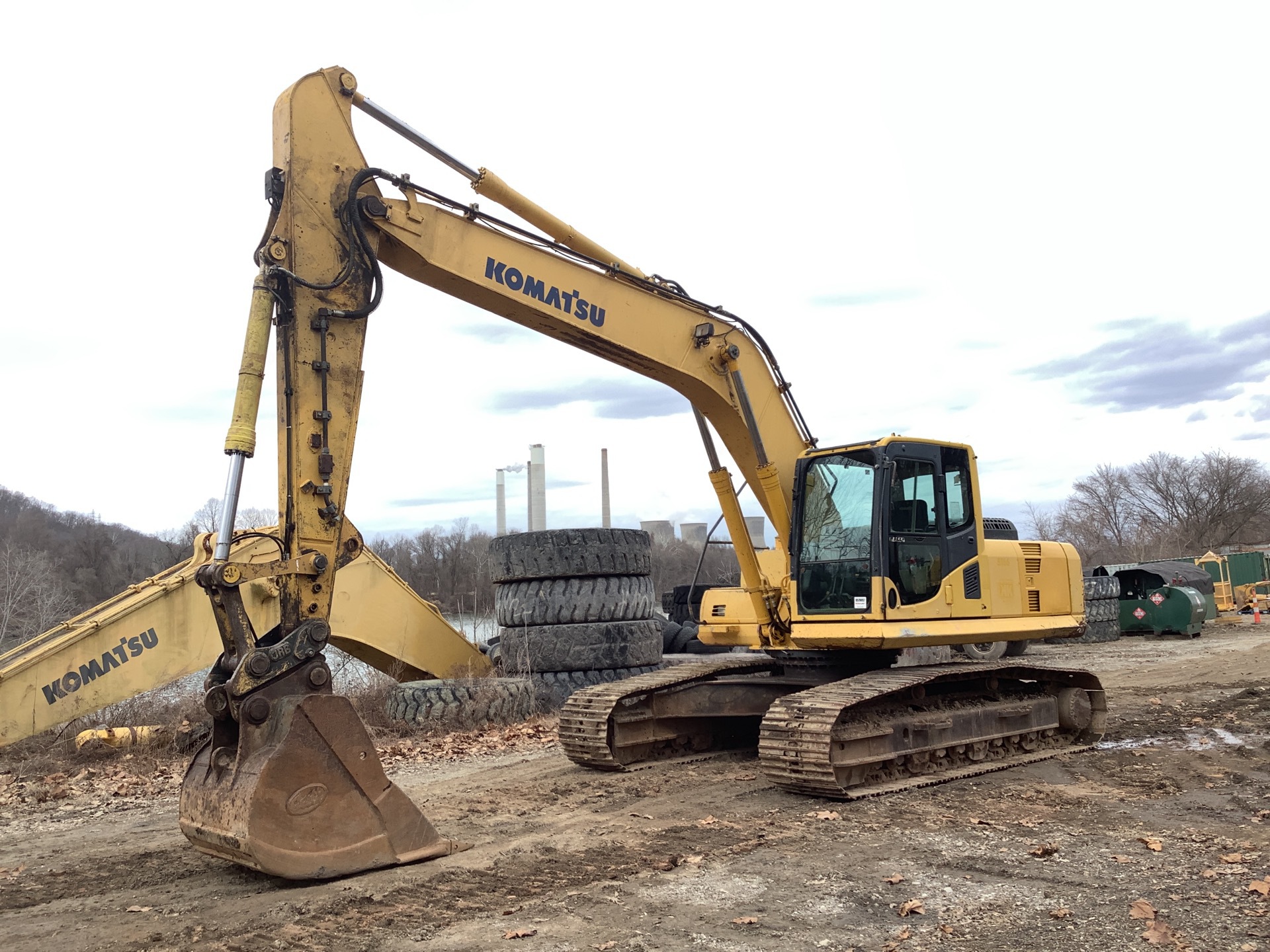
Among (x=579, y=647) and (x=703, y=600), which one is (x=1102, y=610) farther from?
(x=703, y=600)

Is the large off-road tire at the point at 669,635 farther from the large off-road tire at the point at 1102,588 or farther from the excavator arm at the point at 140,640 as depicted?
the large off-road tire at the point at 1102,588

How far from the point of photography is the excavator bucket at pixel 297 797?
208 inches

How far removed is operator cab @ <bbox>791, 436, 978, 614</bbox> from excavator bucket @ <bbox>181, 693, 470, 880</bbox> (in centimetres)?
405

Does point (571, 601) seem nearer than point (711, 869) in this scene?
No

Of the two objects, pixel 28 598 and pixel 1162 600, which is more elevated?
pixel 28 598

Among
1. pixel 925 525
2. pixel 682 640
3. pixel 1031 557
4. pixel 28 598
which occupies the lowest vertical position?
pixel 682 640

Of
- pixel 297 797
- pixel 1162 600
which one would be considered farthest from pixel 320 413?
pixel 1162 600

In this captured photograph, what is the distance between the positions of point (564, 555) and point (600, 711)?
3428 millimetres

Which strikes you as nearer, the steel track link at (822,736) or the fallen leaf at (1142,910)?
the fallen leaf at (1142,910)

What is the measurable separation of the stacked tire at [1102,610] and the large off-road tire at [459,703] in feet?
53.5

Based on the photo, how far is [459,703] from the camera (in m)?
11.3

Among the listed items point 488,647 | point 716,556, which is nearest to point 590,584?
point 488,647

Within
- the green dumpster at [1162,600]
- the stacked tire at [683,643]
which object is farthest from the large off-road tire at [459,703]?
the green dumpster at [1162,600]

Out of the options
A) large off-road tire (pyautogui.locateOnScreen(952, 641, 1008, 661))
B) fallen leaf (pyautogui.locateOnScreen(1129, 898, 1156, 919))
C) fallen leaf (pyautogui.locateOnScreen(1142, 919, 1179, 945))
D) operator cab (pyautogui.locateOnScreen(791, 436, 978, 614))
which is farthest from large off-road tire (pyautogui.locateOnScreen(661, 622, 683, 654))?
fallen leaf (pyautogui.locateOnScreen(1142, 919, 1179, 945))
